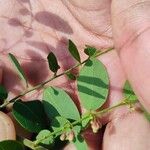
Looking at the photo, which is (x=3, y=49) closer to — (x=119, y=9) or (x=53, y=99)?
(x=53, y=99)

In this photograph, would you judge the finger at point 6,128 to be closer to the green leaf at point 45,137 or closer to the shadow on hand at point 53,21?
the green leaf at point 45,137

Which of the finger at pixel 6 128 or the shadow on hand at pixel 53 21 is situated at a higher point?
the shadow on hand at pixel 53 21

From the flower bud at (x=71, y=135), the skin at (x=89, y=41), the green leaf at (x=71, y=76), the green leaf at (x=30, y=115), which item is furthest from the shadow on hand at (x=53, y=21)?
the flower bud at (x=71, y=135)

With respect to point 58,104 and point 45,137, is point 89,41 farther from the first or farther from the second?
point 45,137

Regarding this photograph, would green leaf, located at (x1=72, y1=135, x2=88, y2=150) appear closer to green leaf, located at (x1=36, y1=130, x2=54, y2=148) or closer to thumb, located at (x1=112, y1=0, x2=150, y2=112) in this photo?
green leaf, located at (x1=36, y1=130, x2=54, y2=148)

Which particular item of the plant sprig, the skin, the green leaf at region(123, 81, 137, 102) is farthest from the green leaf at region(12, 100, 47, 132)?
the green leaf at region(123, 81, 137, 102)

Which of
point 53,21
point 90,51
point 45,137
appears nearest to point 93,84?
point 90,51

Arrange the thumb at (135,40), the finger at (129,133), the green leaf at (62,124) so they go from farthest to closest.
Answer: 1. the finger at (129,133)
2. the green leaf at (62,124)
3. the thumb at (135,40)
